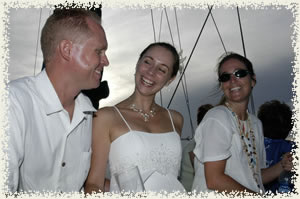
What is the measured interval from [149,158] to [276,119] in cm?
171

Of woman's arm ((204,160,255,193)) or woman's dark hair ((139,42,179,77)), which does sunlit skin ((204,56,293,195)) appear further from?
woman's arm ((204,160,255,193))

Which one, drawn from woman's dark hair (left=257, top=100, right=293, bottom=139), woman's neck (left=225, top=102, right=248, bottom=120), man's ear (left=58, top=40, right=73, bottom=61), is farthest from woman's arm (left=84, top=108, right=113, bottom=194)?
woman's dark hair (left=257, top=100, right=293, bottom=139)

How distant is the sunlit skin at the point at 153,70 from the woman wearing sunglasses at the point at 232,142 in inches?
18.2

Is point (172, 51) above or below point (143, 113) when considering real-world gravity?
above

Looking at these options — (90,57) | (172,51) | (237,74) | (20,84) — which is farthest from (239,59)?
Result: (20,84)

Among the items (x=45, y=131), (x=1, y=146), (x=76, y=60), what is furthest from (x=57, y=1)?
(x=1, y=146)

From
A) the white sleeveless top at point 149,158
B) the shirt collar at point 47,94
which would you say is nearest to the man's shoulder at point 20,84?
the shirt collar at point 47,94

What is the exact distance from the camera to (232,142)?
2.16 meters

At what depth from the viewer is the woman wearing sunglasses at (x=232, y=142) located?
2.00 meters

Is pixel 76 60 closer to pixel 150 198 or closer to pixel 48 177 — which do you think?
pixel 48 177

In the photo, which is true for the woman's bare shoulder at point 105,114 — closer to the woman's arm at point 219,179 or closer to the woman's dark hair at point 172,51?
the woman's dark hair at point 172,51

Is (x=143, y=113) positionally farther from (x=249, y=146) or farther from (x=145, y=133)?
(x=249, y=146)

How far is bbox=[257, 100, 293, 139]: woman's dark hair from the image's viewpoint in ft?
10.4

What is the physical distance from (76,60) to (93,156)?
0.71m
